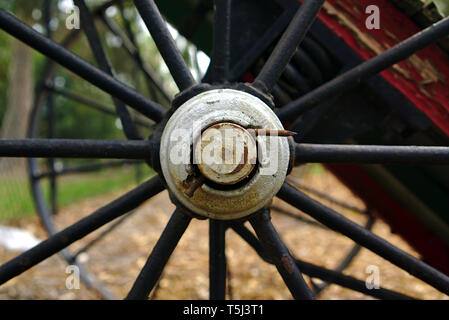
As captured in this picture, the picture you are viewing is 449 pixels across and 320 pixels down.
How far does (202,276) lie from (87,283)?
1073 mm

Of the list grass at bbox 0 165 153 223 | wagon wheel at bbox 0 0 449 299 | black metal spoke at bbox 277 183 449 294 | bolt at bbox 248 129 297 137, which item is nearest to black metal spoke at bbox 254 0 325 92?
wagon wheel at bbox 0 0 449 299

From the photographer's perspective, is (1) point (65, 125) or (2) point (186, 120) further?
(1) point (65, 125)

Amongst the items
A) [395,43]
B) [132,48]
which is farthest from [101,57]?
[395,43]

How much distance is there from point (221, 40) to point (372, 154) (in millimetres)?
595

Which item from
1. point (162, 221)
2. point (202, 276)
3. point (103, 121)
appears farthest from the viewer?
point (103, 121)

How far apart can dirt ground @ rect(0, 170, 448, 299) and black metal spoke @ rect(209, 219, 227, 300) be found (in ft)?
2.97

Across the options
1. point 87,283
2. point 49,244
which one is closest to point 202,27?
point 49,244

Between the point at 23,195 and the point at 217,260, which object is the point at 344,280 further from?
the point at 23,195

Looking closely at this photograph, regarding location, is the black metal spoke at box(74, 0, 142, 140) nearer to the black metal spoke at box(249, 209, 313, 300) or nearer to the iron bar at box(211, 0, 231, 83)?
the iron bar at box(211, 0, 231, 83)

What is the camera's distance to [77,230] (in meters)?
1.25

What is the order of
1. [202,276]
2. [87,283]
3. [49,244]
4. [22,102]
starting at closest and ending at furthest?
1. [49,244]
2. [87,283]
3. [202,276]
4. [22,102]

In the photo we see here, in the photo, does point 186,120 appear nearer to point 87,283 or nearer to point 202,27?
point 202,27

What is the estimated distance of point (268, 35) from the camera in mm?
1578

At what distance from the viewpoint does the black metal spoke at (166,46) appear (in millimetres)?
1233
